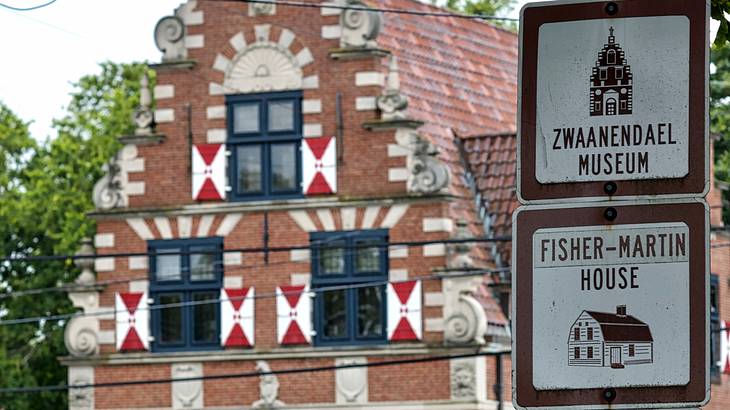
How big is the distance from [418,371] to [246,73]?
4843 millimetres

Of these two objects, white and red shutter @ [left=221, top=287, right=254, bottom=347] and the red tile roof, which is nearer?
white and red shutter @ [left=221, top=287, right=254, bottom=347]

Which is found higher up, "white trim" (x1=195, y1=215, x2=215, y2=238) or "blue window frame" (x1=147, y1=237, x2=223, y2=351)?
"white trim" (x1=195, y1=215, x2=215, y2=238)

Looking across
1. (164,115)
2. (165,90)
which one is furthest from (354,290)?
(165,90)

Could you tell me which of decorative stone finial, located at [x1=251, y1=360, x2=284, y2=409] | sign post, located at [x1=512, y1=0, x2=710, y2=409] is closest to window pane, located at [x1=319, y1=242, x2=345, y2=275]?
decorative stone finial, located at [x1=251, y1=360, x2=284, y2=409]

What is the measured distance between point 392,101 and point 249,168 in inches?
90.4

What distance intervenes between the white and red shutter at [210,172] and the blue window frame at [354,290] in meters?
1.68

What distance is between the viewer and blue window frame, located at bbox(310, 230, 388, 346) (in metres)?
28.2

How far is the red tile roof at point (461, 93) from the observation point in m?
30.0

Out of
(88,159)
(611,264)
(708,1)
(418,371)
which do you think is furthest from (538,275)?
(88,159)

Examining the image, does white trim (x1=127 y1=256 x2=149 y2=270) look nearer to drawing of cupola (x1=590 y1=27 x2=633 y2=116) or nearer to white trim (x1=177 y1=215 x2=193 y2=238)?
white trim (x1=177 y1=215 x2=193 y2=238)

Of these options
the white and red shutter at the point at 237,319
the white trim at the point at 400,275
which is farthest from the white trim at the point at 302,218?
the white trim at the point at 400,275

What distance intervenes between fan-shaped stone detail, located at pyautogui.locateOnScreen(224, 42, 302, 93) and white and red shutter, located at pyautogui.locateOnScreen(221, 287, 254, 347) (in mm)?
2904

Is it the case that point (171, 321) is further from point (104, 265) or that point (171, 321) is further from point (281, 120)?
point (281, 120)

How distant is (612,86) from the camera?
4.37m
